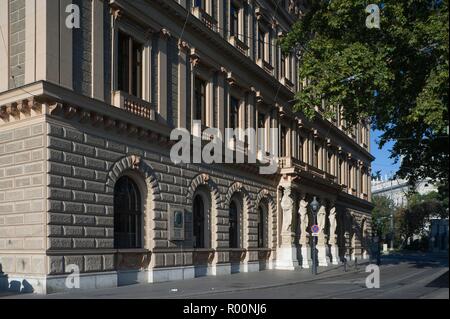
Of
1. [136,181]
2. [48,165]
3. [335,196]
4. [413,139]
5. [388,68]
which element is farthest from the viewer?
[335,196]

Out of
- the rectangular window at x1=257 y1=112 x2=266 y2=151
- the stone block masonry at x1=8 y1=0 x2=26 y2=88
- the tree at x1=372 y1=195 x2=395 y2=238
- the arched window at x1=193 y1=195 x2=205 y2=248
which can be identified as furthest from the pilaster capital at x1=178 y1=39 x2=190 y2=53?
the tree at x1=372 y1=195 x2=395 y2=238

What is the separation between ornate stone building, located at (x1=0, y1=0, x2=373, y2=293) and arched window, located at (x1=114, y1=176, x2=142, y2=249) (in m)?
0.05

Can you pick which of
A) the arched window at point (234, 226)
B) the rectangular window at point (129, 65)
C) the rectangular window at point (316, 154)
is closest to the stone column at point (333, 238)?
the rectangular window at point (316, 154)

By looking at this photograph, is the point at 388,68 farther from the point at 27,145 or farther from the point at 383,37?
the point at 27,145

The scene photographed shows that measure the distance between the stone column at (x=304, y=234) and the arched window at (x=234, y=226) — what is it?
718cm

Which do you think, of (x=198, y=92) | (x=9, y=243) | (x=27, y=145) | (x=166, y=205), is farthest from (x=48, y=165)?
(x=198, y=92)

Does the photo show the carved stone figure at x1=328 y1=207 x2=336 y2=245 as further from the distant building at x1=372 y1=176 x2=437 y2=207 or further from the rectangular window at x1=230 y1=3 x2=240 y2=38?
the rectangular window at x1=230 y1=3 x2=240 y2=38

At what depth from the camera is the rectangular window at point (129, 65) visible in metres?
20.9

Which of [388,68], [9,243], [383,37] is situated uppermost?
[383,37]

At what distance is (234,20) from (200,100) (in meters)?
6.43

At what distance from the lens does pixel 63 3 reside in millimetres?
17859

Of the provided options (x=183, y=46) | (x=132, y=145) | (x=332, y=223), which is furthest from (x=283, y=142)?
(x=132, y=145)

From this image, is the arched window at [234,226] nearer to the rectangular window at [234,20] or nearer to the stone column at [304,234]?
the stone column at [304,234]
